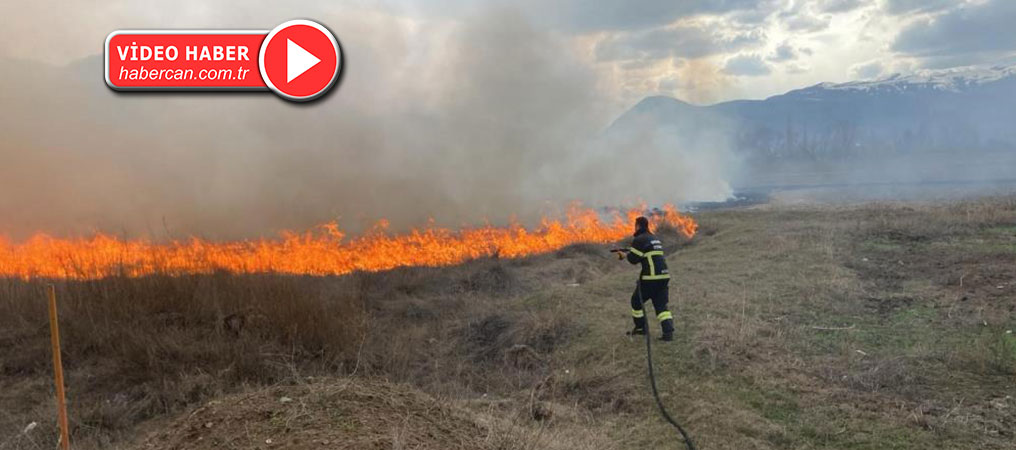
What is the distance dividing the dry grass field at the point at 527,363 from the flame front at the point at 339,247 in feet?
7.05

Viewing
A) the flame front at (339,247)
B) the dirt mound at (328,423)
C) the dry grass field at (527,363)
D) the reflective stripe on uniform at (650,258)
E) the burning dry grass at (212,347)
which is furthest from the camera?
the flame front at (339,247)

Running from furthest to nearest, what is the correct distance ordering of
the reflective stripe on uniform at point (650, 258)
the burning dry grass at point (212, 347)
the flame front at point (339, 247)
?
the flame front at point (339, 247), the reflective stripe on uniform at point (650, 258), the burning dry grass at point (212, 347)

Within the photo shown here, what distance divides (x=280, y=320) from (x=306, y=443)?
458cm

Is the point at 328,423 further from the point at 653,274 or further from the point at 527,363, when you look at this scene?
the point at 653,274

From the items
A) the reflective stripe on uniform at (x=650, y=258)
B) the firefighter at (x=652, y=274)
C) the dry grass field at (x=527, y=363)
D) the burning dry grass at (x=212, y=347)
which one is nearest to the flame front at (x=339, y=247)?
the burning dry grass at (x=212, y=347)

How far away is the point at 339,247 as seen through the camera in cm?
1803

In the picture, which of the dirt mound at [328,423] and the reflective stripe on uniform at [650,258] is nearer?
the dirt mound at [328,423]

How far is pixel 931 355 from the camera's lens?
6.82 metres

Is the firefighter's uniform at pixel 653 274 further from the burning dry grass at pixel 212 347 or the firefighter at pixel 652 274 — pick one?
the burning dry grass at pixel 212 347

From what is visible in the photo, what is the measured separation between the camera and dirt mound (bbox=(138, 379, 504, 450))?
12.2ft

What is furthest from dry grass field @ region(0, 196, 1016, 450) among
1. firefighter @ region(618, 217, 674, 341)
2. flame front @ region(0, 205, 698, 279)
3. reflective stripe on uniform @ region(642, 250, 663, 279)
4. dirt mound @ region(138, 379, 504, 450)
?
flame front @ region(0, 205, 698, 279)

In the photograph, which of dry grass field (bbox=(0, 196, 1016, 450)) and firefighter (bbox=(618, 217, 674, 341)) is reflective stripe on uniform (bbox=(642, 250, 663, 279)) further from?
dry grass field (bbox=(0, 196, 1016, 450))

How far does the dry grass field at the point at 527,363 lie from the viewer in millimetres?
4547

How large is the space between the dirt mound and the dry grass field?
2 centimetres
